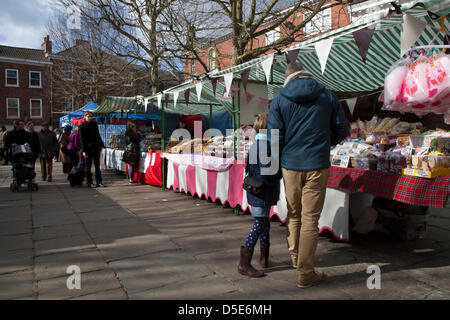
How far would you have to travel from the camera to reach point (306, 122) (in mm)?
2758

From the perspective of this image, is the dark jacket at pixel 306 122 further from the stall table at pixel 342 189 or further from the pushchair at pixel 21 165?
the pushchair at pixel 21 165

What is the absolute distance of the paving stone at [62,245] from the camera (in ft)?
12.9

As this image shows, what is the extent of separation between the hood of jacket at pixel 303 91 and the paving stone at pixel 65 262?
2.49 m

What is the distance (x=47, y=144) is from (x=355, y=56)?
858 centimetres

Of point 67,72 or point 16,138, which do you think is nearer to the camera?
point 16,138

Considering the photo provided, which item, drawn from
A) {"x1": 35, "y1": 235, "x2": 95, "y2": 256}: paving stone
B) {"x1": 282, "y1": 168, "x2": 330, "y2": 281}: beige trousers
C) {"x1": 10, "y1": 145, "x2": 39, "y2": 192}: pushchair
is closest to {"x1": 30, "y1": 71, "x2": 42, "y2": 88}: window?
{"x1": 10, "y1": 145, "x2": 39, "y2": 192}: pushchair

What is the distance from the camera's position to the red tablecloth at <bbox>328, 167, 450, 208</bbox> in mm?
2977

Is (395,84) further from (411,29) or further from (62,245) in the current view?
(62,245)

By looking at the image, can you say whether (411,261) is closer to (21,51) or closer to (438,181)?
(438,181)

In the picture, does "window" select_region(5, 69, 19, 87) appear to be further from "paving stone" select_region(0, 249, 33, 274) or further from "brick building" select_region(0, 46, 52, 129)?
"paving stone" select_region(0, 249, 33, 274)

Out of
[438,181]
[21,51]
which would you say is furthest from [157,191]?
[21,51]

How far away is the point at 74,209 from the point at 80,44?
63.6 ft

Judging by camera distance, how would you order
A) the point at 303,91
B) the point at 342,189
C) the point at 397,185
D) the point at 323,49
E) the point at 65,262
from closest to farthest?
the point at 303,91, the point at 397,185, the point at 65,262, the point at 323,49, the point at 342,189

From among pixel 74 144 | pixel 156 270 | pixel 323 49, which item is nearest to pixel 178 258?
pixel 156 270
